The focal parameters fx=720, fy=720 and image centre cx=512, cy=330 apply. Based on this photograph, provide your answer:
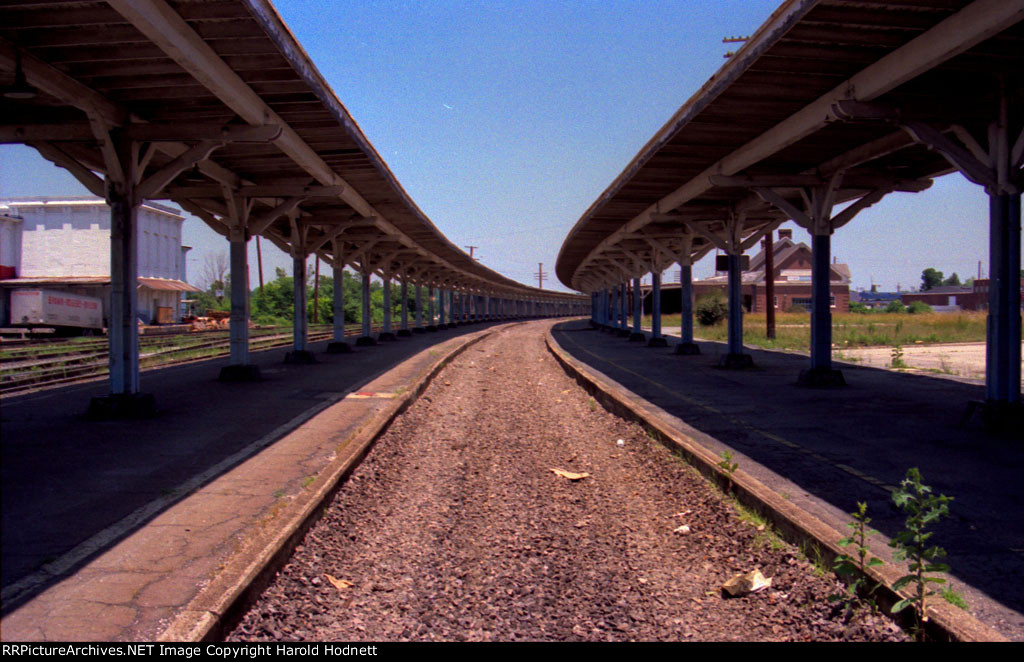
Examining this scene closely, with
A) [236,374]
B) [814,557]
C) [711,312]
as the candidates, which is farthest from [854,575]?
[711,312]

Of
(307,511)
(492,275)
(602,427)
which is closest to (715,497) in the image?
(307,511)

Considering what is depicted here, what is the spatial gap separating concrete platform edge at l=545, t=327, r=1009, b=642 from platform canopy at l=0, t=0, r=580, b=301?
6.26 metres

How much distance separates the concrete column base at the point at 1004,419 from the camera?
8.15 metres

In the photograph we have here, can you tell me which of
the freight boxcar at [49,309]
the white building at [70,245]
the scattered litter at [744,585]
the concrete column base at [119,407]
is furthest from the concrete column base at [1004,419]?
the white building at [70,245]

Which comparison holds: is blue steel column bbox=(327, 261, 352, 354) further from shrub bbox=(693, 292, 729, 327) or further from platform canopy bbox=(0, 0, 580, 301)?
shrub bbox=(693, 292, 729, 327)

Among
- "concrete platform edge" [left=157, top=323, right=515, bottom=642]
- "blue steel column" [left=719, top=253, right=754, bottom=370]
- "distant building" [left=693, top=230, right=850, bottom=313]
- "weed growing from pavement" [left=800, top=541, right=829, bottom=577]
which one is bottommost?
"weed growing from pavement" [left=800, top=541, right=829, bottom=577]

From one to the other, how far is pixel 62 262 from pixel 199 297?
3288 centimetres

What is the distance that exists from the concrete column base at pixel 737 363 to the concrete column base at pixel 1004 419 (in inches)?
322

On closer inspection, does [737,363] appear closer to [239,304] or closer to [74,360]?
[239,304]

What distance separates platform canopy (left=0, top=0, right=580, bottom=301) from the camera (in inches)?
284

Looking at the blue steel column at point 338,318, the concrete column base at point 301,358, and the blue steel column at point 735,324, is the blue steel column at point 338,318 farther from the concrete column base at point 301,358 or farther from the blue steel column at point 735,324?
the blue steel column at point 735,324

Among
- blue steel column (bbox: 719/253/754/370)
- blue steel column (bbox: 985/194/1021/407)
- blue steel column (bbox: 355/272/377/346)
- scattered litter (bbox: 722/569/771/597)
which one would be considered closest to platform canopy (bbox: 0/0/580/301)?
scattered litter (bbox: 722/569/771/597)

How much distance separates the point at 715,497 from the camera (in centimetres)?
616
